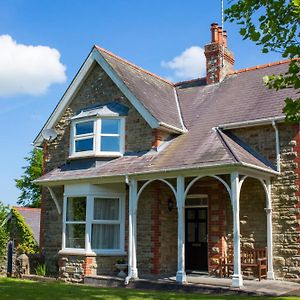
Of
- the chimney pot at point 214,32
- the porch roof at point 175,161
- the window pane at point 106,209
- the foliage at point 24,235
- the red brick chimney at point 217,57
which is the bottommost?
the foliage at point 24,235

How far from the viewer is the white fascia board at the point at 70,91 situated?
19.9 m

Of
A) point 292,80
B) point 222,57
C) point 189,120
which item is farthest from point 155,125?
point 292,80

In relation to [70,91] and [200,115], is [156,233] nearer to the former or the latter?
→ [200,115]

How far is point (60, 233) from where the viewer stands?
19.1m

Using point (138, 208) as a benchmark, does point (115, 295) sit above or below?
below

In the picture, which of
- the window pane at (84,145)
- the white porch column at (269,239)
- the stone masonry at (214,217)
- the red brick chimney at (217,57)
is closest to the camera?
the white porch column at (269,239)

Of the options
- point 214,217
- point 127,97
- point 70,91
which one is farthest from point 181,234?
point 70,91

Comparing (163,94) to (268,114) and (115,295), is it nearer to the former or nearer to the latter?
(268,114)

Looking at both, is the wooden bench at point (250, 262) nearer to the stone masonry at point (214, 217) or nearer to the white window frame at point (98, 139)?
the stone masonry at point (214, 217)

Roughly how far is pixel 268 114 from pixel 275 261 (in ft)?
15.6

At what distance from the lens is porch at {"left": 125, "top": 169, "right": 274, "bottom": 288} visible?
1469 centimetres

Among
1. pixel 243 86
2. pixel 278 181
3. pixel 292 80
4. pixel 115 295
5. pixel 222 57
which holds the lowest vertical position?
pixel 115 295

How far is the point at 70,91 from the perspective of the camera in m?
20.2

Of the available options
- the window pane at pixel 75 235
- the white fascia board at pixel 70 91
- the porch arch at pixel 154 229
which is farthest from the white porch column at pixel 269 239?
the white fascia board at pixel 70 91
